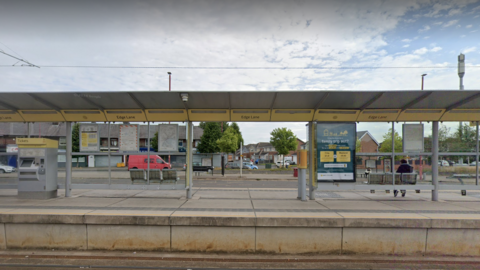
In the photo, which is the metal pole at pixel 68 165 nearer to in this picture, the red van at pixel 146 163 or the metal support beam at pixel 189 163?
the red van at pixel 146 163

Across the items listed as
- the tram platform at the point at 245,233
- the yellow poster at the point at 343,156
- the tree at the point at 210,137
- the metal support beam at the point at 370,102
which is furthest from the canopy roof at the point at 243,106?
the tree at the point at 210,137

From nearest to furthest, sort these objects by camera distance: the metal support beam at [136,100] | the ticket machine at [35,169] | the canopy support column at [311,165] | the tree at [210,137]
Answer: the metal support beam at [136,100], the ticket machine at [35,169], the canopy support column at [311,165], the tree at [210,137]

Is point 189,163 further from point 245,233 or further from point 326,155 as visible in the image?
point 326,155

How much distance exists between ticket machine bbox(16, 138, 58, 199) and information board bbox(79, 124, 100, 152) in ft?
3.05

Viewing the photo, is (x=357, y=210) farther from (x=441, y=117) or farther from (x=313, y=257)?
(x=441, y=117)

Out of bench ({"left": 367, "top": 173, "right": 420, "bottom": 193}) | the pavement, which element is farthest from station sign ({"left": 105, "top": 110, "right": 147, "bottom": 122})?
bench ({"left": 367, "top": 173, "right": 420, "bottom": 193})

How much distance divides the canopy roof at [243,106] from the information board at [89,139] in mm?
377

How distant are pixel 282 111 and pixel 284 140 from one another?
28.3m

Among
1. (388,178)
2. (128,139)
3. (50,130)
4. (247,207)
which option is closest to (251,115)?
(247,207)

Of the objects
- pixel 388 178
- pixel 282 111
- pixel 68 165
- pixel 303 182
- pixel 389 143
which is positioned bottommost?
pixel 303 182

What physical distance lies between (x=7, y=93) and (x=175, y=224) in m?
6.39

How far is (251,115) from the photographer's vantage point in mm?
8203

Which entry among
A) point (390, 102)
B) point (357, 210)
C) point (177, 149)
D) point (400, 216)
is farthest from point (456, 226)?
point (177, 149)

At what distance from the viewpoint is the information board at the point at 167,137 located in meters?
8.10
